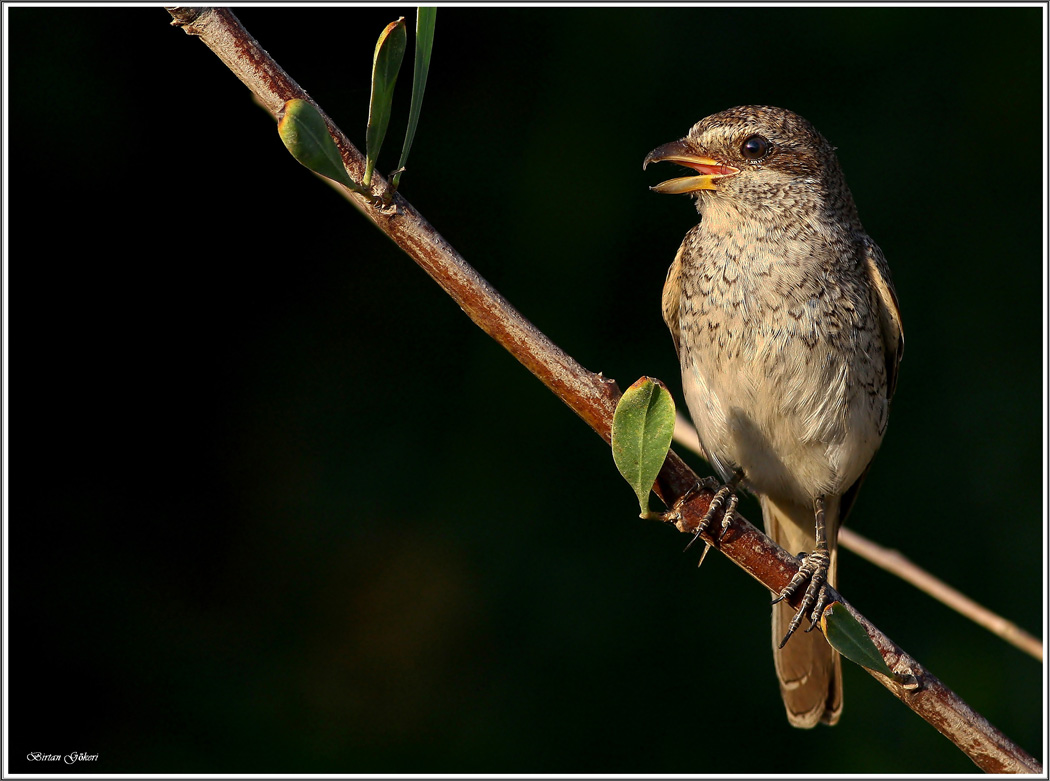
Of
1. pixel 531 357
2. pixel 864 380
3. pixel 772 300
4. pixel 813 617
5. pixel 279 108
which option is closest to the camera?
pixel 279 108

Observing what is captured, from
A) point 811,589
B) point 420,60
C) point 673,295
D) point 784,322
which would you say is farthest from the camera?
point 673,295

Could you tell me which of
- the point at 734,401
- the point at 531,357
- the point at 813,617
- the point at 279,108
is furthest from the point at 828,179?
the point at 279,108

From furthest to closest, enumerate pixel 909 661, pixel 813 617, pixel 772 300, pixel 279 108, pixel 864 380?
pixel 864 380, pixel 772 300, pixel 813 617, pixel 909 661, pixel 279 108

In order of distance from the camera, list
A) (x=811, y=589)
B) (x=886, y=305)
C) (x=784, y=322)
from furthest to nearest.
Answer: (x=886, y=305) → (x=784, y=322) → (x=811, y=589)

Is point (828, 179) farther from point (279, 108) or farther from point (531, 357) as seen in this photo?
point (279, 108)

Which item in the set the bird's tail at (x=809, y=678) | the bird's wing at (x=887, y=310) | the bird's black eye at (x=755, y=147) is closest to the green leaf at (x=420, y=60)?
the bird's black eye at (x=755, y=147)

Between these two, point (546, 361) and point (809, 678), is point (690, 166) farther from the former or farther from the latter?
point (809, 678)

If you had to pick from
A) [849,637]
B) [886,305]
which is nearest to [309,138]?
[849,637]

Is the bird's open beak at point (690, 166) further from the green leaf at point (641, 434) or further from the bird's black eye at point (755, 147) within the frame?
the green leaf at point (641, 434)
